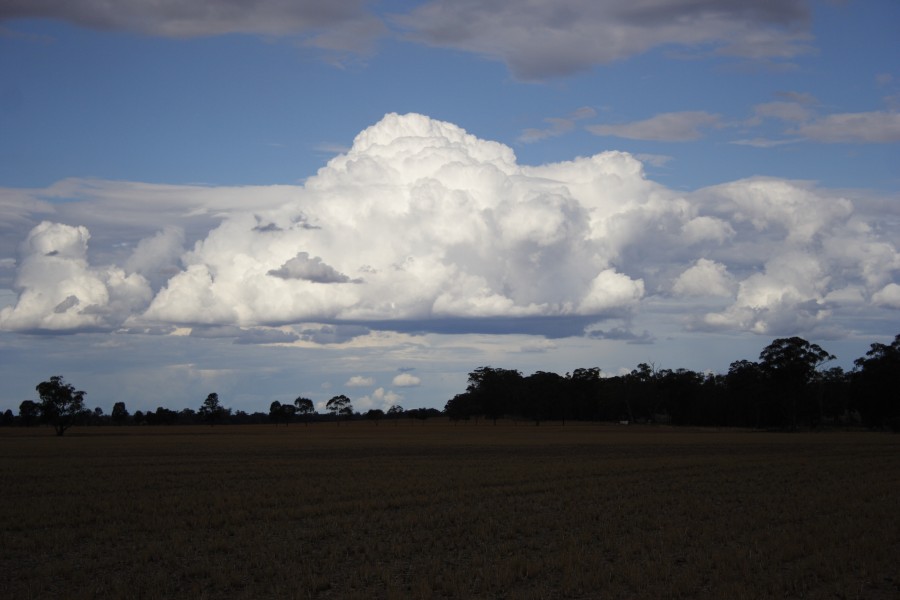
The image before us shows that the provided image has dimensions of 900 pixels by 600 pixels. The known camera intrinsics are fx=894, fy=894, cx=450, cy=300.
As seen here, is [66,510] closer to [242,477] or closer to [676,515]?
[242,477]

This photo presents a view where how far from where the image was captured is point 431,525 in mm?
24750

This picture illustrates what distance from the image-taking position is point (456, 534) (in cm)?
2319

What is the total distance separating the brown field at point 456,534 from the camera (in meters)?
17.1

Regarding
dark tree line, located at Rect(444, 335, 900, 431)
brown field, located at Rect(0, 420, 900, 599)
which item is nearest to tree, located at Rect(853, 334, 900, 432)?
dark tree line, located at Rect(444, 335, 900, 431)

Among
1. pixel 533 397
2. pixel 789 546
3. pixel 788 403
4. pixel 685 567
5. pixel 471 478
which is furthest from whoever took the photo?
pixel 533 397

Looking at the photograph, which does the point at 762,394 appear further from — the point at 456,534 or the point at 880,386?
the point at 456,534

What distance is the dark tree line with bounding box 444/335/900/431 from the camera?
13312cm

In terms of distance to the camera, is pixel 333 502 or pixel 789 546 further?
pixel 333 502

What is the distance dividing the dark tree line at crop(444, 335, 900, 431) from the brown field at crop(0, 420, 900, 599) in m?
90.8

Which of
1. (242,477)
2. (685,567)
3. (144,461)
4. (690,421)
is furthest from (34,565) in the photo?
(690,421)

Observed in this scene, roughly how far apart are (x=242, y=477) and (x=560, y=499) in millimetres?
17071

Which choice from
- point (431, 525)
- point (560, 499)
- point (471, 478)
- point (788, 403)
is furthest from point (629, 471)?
point (788, 403)

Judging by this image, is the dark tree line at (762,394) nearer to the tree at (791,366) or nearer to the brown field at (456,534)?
the tree at (791,366)

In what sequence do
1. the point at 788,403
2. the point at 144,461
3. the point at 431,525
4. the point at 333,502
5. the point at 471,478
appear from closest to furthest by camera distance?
the point at 431,525
the point at 333,502
the point at 471,478
the point at 144,461
the point at 788,403
